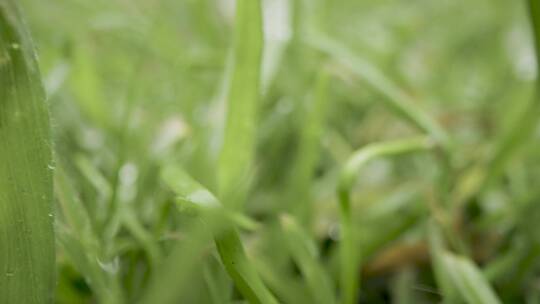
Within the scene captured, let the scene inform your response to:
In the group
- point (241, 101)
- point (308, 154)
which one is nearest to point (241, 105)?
point (241, 101)

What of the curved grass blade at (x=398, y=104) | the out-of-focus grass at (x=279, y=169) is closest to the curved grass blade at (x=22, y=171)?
the out-of-focus grass at (x=279, y=169)

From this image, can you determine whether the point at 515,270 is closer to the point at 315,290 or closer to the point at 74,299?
the point at 315,290

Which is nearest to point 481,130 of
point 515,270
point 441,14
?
point 515,270

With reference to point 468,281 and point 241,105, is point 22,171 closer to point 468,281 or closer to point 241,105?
point 241,105

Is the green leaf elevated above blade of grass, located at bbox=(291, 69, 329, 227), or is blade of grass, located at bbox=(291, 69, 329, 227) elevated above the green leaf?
blade of grass, located at bbox=(291, 69, 329, 227)

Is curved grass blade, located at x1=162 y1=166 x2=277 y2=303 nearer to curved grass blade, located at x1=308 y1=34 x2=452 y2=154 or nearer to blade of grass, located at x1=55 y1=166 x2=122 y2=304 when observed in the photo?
blade of grass, located at x1=55 y1=166 x2=122 y2=304

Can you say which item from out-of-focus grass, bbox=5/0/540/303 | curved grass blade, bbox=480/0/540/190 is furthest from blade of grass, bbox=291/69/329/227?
curved grass blade, bbox=480/0/540/190

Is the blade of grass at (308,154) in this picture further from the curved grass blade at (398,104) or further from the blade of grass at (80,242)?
the blade of grass at (80,242)
